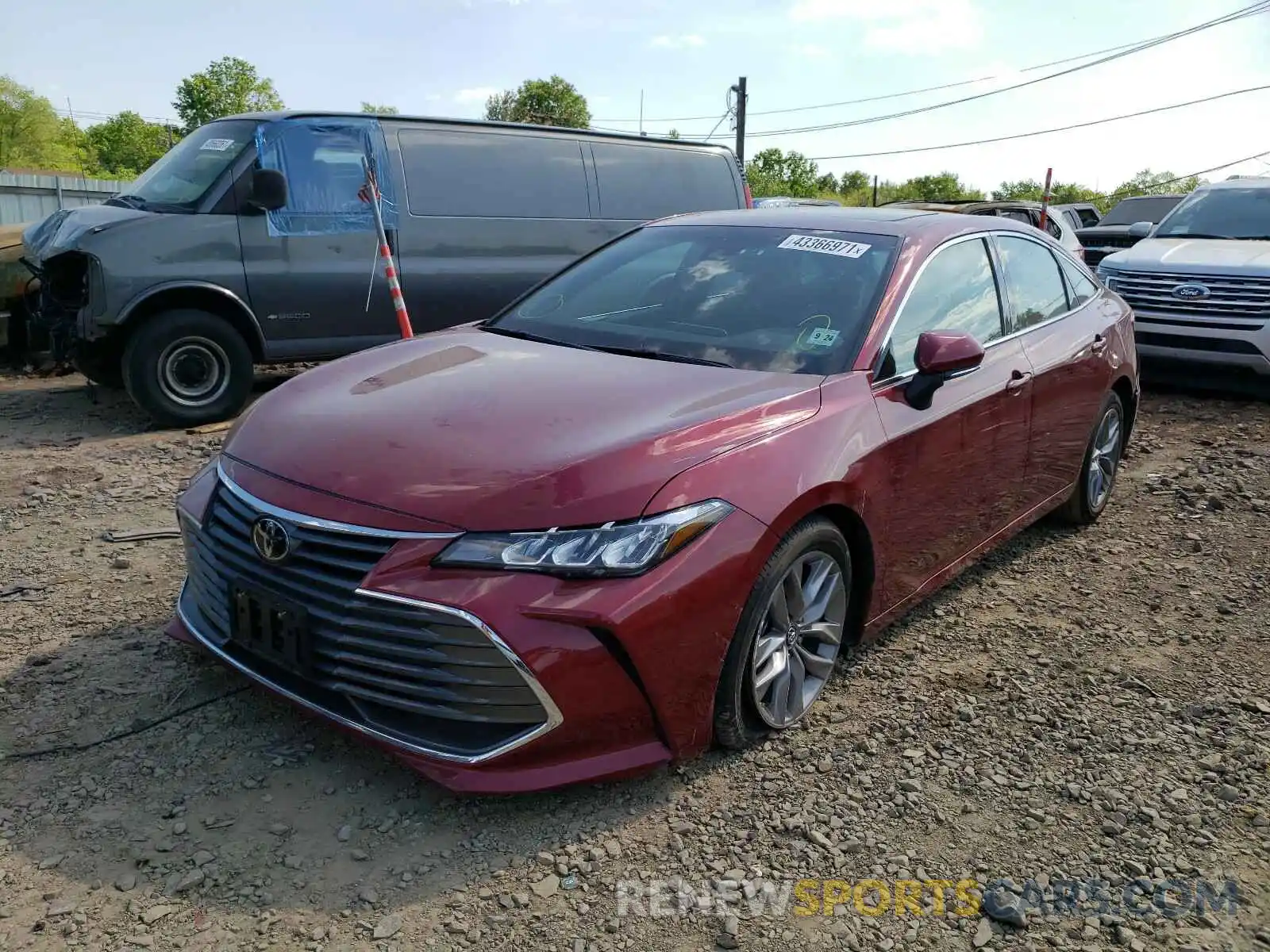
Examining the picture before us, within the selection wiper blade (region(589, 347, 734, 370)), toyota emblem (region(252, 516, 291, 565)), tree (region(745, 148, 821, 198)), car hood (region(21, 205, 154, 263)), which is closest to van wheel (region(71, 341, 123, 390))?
car hood (region(21, 205, 154, 263))

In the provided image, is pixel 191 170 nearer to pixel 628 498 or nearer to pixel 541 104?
pixel 628 498

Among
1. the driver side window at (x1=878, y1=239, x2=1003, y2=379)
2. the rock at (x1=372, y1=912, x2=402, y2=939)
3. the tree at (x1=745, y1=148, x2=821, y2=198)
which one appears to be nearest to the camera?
the rock at (x1=372, y1=912, x2=402, y2=939)

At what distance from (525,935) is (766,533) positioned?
119cm

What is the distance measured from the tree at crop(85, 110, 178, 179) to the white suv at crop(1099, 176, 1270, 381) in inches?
3346

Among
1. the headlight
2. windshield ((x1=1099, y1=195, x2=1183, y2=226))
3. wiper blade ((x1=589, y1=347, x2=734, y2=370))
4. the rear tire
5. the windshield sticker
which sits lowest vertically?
the rear tire

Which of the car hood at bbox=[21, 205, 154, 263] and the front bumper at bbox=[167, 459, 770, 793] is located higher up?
the car hood at bbox=[21, 205, 154, 263]

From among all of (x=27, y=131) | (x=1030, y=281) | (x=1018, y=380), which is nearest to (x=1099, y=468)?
(x=1030, y=281)

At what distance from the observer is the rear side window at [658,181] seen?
8258 millimetres

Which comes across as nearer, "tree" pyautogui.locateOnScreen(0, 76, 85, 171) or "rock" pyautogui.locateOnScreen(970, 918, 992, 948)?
"rock" pyautogui.locateOnScreen(970, 918, 992, 948)

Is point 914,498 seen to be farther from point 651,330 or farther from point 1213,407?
point 1213,407

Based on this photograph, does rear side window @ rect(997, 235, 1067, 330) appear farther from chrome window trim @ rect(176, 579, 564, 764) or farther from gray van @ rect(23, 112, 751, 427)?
gray van @ rect(23, 112, 751, 427)

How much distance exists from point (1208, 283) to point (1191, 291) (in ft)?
0.47

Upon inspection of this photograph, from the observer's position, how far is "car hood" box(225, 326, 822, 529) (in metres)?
2.61

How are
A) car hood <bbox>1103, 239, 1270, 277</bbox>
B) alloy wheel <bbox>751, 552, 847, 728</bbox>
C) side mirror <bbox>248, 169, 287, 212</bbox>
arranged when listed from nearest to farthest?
alloy wheel <bbox>751, 552, 847, 728</bbox>, side mirror <bbox>248, 169, 287, 212</bbox>, car hood <bbox>1103, 239, 1270, 277</bbox>
